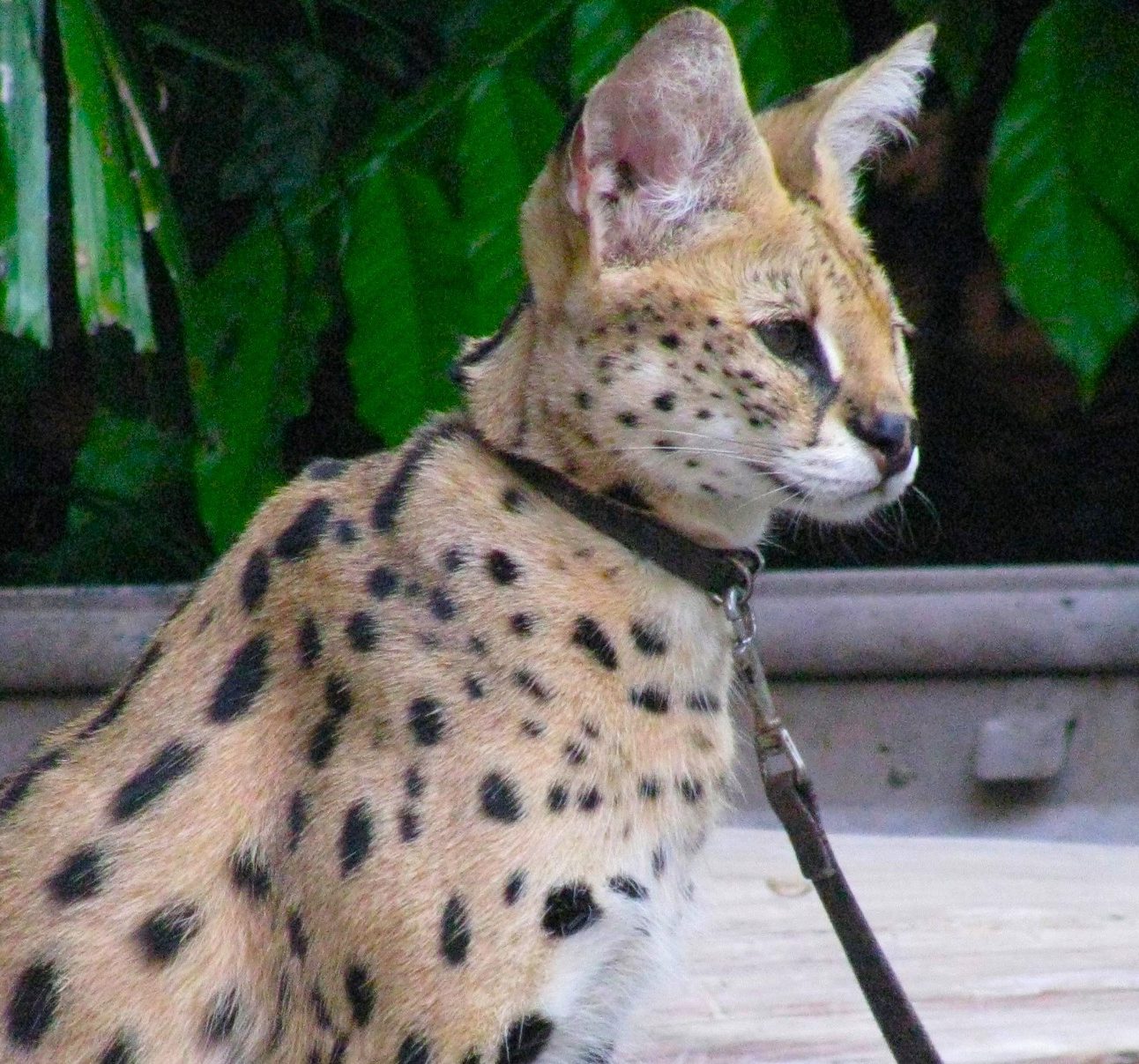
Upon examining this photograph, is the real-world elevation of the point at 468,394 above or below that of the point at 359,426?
above

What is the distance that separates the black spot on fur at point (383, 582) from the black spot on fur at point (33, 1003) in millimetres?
448

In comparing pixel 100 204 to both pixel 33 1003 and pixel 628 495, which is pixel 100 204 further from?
pixel 33 1003

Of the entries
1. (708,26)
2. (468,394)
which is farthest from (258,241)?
(708,26)

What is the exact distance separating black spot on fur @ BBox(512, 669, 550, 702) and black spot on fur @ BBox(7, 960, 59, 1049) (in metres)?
0.49

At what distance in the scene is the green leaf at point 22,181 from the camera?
2252 mm

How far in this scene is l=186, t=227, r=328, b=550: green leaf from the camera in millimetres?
2787

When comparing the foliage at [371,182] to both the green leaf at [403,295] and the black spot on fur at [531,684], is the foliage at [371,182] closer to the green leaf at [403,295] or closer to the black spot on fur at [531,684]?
the green leaf at [403,295]

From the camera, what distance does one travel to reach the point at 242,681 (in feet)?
5.31

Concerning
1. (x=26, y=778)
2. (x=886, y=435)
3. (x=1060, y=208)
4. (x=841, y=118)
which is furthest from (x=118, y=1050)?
(x=1060, y=208)

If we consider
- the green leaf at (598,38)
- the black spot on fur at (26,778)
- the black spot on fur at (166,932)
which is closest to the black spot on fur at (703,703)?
the black spot on fur at (166,932)

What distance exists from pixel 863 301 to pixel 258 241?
146 centimetres

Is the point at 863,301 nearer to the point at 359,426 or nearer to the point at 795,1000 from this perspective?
the point at 795,1000

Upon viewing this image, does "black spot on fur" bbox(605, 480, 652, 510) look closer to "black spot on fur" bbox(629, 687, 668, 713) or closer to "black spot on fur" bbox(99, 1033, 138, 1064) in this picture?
"black spot on fur" bbox(629, 687, 668, 713)

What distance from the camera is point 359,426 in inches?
147
